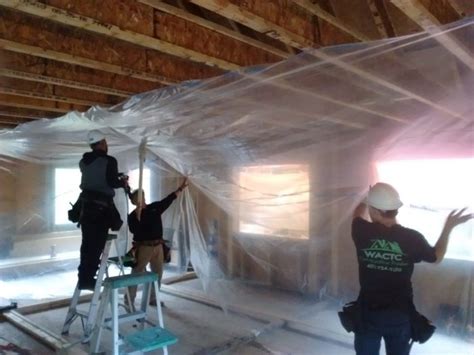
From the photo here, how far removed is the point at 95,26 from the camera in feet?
5.98

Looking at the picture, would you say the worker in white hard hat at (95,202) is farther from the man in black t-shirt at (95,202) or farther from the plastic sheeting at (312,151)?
the plastic sheeting at (312,151)

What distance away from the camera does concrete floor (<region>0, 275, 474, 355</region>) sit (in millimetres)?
2943

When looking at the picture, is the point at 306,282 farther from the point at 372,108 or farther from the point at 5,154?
the point at 5,154

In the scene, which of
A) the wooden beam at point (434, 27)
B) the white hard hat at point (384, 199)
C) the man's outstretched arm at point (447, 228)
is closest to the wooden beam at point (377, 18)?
the wooden beam at point (434, 27)

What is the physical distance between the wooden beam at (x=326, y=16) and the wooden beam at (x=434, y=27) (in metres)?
0.39

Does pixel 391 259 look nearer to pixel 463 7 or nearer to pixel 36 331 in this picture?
pixel 463 7

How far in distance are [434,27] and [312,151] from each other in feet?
3.60

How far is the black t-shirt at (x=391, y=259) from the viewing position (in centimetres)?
171

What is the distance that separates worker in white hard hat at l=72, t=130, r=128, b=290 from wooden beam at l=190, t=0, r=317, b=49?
156cm

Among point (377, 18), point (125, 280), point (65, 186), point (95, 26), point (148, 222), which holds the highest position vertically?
point (377, 18)

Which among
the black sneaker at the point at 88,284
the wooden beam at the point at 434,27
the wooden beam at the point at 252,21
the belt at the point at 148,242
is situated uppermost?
the wooden beam at the point at 252,21

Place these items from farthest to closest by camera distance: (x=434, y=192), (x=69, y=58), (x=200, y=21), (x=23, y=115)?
(x=23, y=115) → (x=69, y=58) → (x=434, y=192) → (x=200, y=21)

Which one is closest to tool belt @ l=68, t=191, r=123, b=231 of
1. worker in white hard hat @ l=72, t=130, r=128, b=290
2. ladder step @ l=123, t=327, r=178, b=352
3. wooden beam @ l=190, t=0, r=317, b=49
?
worker in white hard hat @ l=72, t=130, r=128, b=290

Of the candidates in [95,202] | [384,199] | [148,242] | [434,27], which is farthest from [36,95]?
[434,27]
